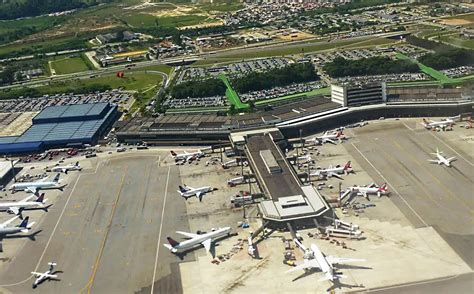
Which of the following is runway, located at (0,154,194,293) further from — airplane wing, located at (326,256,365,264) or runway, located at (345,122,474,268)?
runway, located at (345,122,474,268)

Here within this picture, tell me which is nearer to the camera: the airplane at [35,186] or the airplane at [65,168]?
the airplane at [35,186]

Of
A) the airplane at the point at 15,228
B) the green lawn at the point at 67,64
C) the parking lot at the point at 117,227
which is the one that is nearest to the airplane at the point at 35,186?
the parking lot at the point at 117,227

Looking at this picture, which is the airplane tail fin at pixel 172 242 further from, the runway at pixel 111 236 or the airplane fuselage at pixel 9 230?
the airplane fuselage at pixel 9 230

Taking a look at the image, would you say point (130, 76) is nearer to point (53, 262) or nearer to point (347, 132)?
point (347, 132)

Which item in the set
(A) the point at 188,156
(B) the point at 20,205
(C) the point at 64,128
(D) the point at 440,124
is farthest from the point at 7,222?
(D) the point at 440,124

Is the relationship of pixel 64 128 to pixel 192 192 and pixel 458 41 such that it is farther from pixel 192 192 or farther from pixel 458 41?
pixel 458 41

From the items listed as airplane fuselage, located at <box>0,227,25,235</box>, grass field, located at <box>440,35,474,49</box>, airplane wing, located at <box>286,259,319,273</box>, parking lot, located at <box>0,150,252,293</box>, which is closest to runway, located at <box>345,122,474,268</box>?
airplane wing, located at <box>286,259,319,273</box>

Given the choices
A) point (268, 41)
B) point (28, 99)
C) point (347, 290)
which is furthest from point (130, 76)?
point (347, 290)
